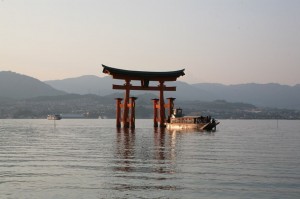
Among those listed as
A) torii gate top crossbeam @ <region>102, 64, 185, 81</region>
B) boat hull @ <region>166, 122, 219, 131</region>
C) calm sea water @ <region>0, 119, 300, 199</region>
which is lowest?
calm sea water @ <region>0, 119, 300, 199</region>

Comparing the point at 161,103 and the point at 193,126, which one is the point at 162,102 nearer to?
the point at 161,103

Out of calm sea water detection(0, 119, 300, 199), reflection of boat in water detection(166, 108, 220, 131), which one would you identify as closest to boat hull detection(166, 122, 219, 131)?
reflection of boat in water detection(166, 108, 220, 131)

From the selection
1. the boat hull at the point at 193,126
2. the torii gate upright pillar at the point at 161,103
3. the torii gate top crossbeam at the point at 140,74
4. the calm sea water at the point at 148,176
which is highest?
the torii gate top crossbeam at the point at 140,74

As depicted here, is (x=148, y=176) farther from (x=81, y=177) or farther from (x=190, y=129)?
(x=190, y=129)

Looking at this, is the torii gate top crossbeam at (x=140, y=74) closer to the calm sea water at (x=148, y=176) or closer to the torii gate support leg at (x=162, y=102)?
the torii gate support leg at (x=162, y=102)

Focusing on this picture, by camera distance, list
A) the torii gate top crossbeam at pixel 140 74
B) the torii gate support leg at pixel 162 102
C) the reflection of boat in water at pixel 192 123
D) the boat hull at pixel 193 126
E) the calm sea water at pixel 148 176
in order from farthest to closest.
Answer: the torii gate support leg at pixel 162 102
the reflection of boat in water at pixel 192 123
the boat hull at pixel 193 126
the torii gate top crossbeam at pixel 140 74
the calm sea water at pixel 148 176

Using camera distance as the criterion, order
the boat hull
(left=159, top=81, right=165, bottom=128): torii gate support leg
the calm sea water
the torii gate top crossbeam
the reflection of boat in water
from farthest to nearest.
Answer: (left=159, top=81, right=165, bottom=128): torii gate support leg
the reflection of boat in water
the boat hull
the torii gate top crossbeam
the calm sea water

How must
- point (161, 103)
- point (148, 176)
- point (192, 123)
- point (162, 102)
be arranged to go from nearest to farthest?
point (148, 176) < point (192, 123) < point (161, 103) < point (162, 102)

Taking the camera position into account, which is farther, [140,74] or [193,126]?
[193,126]

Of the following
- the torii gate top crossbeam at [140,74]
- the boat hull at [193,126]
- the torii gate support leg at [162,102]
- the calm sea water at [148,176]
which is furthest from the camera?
the torii gate support leg at [162,102]

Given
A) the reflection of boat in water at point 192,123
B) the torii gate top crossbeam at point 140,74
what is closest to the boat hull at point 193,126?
the reflection of boat in water at point 192,123

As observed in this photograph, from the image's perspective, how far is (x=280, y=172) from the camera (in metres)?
23.0

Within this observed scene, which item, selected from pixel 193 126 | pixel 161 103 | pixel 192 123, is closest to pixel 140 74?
pixel 161 103

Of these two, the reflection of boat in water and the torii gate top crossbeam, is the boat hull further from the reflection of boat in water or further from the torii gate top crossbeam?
the torii gate top crossbeam
